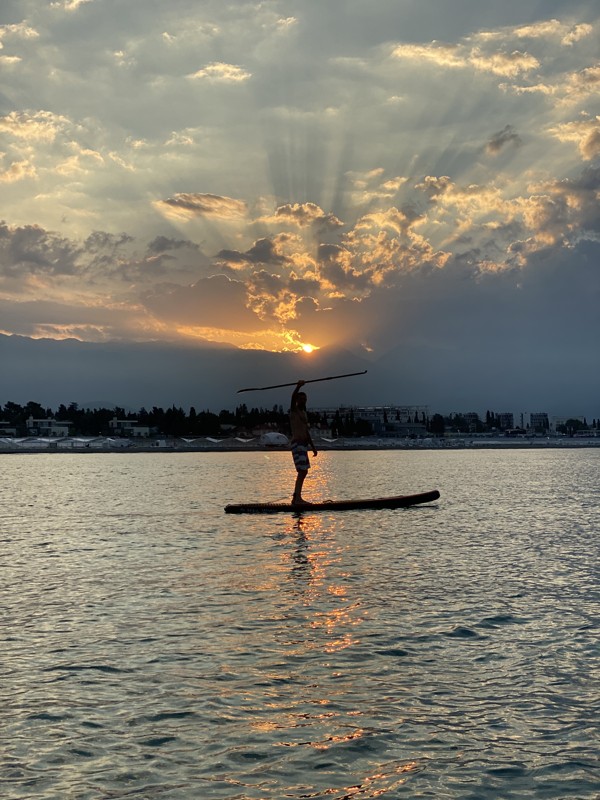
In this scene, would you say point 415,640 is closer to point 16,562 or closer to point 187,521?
point 16,562

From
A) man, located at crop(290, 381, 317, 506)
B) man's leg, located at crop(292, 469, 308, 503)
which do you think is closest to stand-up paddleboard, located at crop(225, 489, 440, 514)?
man's leg, located at crop(292, 469, 308, 503)

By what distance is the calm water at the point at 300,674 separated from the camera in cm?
899

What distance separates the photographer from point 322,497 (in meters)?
63.7

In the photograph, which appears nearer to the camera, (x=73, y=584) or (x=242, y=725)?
(x=242, y=725)

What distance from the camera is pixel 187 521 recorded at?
4034cm

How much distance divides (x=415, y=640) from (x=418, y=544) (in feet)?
51.3

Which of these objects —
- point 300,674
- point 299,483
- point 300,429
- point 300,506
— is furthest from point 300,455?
point 300,674

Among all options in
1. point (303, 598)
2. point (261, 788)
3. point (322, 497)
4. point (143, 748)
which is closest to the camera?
point (261, 788)

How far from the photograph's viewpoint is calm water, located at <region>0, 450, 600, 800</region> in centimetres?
899

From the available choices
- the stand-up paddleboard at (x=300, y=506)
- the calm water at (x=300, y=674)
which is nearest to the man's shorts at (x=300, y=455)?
the stand-up paddleboard at (x=300, y=506)

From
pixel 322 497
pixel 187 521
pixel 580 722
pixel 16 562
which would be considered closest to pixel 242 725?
pixel 580 722

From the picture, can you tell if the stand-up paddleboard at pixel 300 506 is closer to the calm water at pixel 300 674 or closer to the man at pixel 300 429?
the man at pixel 300 429

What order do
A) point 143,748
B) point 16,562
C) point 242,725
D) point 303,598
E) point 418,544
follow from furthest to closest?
point 418,544 < point 16,562 < point 303,598 < point 242,725 < point 143,748

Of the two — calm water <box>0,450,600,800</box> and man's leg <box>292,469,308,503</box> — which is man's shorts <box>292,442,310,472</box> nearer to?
man's leg <box>292,469,308,503</box>
